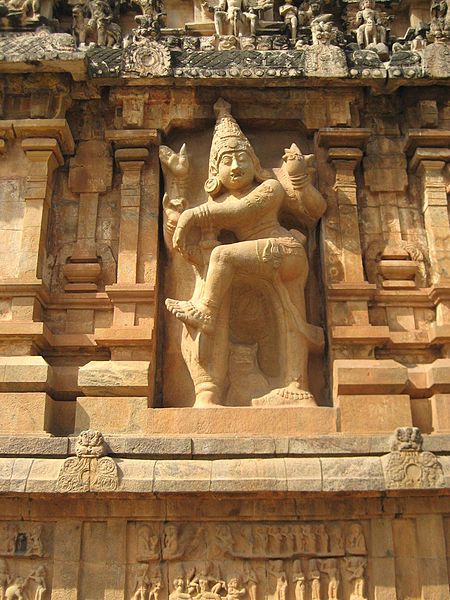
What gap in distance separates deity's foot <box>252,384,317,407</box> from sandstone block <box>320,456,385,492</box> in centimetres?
85

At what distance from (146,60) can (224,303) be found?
10.4ft

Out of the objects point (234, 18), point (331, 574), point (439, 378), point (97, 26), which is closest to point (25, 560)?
point (331, 574)

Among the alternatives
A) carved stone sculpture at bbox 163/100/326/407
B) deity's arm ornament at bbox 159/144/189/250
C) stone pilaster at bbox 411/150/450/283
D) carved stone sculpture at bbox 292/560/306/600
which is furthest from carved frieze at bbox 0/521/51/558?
stone pilaster at bbox 411/150/450/283

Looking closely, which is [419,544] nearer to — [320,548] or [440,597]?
[440,597]

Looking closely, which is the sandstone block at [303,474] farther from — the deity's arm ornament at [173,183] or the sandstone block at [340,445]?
the deity's arm ornament at [173,183]

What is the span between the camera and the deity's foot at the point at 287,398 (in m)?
8.18

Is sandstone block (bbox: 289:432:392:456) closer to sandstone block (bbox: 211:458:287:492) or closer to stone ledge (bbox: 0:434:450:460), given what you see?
stone ledge (bbox: 0:434:450:460)

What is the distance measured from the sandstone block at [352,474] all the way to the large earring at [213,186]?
338 centimetres

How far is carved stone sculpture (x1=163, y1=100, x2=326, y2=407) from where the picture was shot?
8.37 m

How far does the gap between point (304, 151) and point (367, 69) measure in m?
1.24

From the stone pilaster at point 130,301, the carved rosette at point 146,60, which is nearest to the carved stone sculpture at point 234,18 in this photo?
the carved rosette at point 146,60

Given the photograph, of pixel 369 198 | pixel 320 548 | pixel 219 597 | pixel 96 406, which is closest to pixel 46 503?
pixel 96 406

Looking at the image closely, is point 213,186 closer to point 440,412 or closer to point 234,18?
point 234,18

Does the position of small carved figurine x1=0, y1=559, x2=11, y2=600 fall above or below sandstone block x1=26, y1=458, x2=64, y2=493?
below
